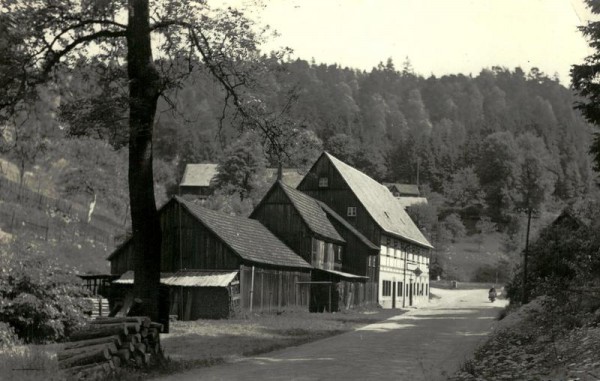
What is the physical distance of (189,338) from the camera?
23.0 meters

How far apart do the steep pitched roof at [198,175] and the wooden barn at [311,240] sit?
244 ft

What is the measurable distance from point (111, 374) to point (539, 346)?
10.0 metres

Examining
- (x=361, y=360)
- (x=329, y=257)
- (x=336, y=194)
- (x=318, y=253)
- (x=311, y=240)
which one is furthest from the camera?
(x=336, y=194)

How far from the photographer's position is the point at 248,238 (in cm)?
4019

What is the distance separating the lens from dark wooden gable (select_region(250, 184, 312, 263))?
4597cm

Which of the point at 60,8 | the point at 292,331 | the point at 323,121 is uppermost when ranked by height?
the point at 323,121

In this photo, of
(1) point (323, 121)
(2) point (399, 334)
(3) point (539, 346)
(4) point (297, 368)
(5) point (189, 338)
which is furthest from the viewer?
(1) point (323, 121)

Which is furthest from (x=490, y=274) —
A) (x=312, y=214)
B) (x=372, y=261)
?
(x=312, y=214)

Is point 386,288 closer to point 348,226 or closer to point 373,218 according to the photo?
point 373,218

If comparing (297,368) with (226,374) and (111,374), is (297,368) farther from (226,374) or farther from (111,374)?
(111,374)

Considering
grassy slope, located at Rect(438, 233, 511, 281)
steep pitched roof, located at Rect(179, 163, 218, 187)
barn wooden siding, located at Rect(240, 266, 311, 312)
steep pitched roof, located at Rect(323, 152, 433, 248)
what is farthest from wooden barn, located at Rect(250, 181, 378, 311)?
steep pitched roof, located at Rect(179, 163, 218, 187)

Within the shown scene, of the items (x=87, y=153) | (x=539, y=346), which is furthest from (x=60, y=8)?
(x=87, y=153)

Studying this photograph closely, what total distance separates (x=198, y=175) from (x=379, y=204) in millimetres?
67522

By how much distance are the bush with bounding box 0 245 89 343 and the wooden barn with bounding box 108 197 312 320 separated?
1212cm
